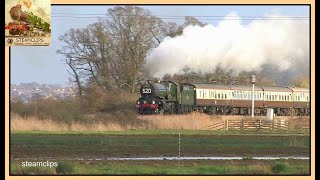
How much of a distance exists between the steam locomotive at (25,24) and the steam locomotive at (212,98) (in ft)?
67.7

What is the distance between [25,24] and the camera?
16.5m

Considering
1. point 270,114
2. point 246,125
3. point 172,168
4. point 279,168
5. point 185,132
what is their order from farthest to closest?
point 270,114 → point 246,125 → point 185,132 → point 172,168 → point 279,168

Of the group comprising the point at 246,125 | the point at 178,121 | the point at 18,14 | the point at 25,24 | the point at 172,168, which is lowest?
the point at 172,168

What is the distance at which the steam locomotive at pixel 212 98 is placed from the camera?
39250 mm

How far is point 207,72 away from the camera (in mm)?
39125

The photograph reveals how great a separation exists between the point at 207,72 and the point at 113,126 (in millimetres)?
8212

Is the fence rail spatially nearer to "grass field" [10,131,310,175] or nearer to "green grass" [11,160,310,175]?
"grass field" [10,131,310,175]

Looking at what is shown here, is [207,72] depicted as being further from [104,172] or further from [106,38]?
[104,172]

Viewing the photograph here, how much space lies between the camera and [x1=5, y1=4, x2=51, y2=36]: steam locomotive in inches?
647

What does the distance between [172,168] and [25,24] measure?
18.7 ft

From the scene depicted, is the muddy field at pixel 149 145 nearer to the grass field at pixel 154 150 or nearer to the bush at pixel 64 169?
the grass field at pixel 154 150

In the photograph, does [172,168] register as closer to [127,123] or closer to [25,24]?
[25,24]

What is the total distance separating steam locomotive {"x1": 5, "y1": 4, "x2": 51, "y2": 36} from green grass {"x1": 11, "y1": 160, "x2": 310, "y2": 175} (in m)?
3.41

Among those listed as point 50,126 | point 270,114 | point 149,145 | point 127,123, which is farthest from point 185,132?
point 270,114
